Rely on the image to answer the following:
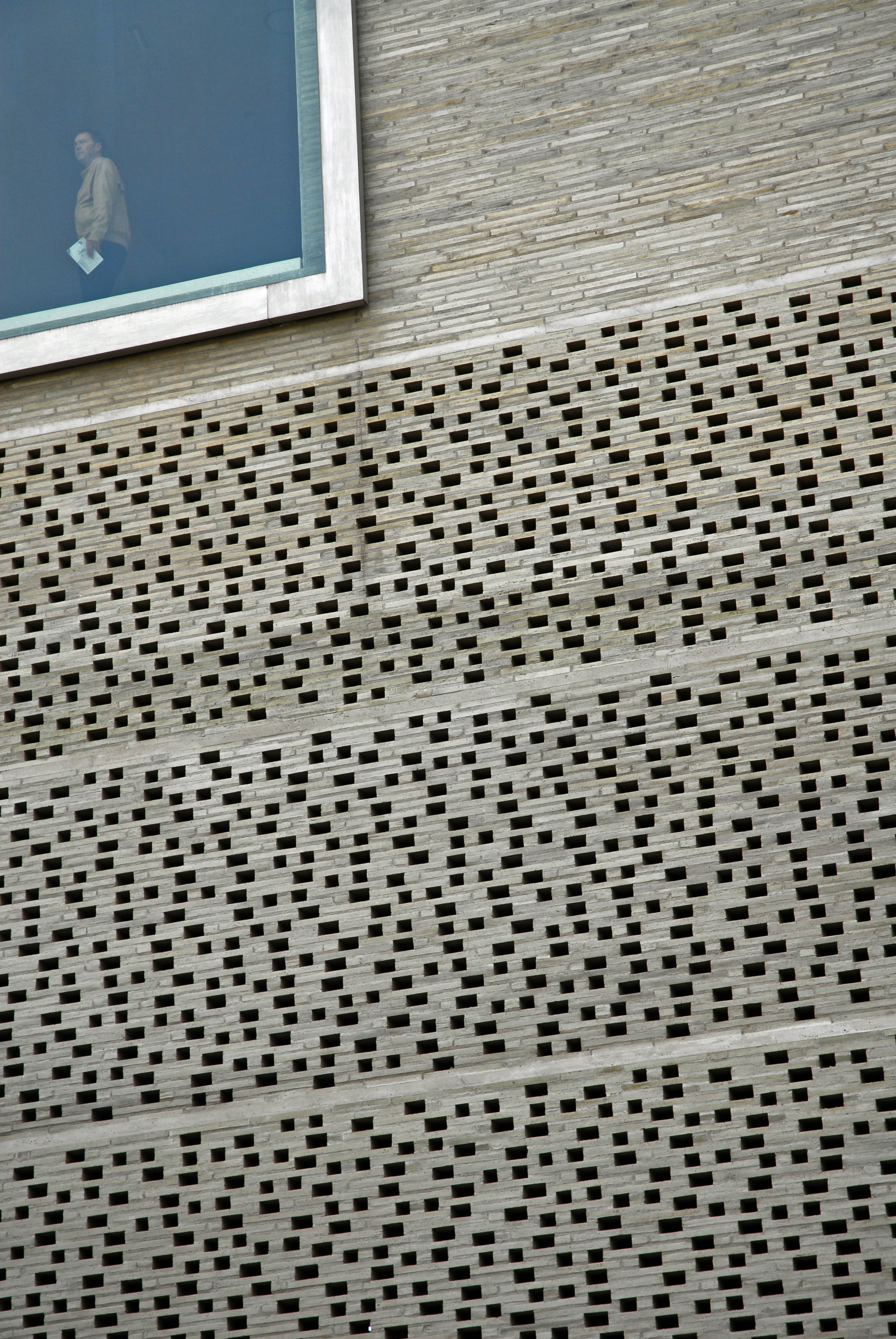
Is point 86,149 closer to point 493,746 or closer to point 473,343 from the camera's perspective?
point 473,343

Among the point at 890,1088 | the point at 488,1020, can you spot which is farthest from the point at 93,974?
the point at 890,1088

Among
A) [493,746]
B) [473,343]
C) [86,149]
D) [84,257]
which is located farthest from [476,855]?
[86,149]

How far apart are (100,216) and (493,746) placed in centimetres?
468

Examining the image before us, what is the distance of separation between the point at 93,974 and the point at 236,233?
4841mm

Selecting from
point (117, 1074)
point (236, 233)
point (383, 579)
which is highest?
point (236, 233)

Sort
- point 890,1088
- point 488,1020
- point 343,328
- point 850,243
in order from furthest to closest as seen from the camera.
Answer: point 343,328, point 850,243, point 488,1020, point 890,1088

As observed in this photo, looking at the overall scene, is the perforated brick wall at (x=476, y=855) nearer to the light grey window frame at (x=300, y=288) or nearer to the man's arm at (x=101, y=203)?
the light grey window frame at (x=300, y=288)

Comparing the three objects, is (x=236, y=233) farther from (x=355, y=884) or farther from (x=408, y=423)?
(x=355, y=884)

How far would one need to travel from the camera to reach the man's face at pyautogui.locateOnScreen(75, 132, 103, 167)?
42.4ft

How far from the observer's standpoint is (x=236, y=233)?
12.5 meters

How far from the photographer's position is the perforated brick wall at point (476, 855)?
400 inches

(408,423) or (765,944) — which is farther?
(408,423)

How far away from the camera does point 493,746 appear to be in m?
11.1

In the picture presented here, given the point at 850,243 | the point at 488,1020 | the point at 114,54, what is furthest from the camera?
the point at 114,54
